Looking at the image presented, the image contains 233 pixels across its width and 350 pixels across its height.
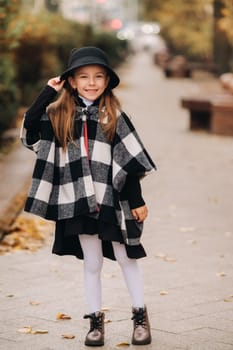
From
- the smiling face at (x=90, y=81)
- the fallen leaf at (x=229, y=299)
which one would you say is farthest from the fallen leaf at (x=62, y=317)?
the smiling face at (x=90, y=81)

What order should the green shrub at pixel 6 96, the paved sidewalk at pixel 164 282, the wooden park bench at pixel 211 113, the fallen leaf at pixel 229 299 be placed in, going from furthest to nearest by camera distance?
the wooden park bench at pixel 211 113 < the green shrub at pixel 6 96 < the fallen leaf at pixel 229 299 < the paved sidewalk at pixel 164 282

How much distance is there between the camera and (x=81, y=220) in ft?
15.4

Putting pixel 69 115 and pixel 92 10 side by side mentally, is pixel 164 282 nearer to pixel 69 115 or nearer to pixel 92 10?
pixel 69 115

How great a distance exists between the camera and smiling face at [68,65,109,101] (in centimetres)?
471

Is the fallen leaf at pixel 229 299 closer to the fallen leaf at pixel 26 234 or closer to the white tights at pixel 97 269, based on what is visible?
the white tights at pixel 97 269

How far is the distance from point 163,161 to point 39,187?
308 inches

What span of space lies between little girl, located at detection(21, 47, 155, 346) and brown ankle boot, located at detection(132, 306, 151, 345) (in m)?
0.01

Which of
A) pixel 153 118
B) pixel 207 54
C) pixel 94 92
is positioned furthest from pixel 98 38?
pixel 94 92

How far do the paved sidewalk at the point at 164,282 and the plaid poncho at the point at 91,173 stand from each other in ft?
2.28

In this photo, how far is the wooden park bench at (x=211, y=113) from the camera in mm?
15719

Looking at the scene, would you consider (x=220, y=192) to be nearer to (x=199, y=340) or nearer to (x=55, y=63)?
(x=199, y=340)

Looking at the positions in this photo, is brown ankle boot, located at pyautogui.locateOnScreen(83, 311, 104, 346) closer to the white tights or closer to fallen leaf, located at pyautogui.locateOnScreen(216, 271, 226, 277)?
the white tights

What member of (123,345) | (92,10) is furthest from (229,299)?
(92,10)

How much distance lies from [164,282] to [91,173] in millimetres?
1843
